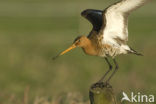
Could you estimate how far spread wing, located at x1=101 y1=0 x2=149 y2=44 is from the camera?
8406 mm

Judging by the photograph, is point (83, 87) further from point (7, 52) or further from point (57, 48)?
point (57, 48)

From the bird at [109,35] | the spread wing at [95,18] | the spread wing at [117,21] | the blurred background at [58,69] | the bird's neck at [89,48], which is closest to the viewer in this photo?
the spread wing at [117,21]

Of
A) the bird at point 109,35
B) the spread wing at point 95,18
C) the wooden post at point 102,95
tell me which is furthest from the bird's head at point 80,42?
the wooden post at point 102,95

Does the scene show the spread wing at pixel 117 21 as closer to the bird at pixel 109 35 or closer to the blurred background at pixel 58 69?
the bird at pixel 109 35

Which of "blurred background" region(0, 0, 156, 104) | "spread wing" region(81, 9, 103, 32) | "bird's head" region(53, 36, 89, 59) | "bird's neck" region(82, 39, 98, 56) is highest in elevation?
"spread wing" region(81, 9, 103, 32)

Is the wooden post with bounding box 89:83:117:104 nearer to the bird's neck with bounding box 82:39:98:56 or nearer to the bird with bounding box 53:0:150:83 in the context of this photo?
the bird with bounding box 53:0:150:83

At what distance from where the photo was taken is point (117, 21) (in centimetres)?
873

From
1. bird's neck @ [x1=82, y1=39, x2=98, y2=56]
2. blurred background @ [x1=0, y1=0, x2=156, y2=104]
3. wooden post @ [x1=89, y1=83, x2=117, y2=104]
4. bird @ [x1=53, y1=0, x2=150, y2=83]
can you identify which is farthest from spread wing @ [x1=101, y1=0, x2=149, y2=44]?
blurred background @ [x1=0, y1=0, x2=156, y2=104]

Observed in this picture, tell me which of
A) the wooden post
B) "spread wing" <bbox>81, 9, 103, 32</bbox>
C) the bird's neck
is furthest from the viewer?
"spread wing" <bbox>81, 9, 103, 32</bbox>

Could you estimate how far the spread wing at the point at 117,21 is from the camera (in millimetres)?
8406

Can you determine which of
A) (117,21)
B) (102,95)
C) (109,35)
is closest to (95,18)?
(109,35)

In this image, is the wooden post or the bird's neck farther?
the bird's neck

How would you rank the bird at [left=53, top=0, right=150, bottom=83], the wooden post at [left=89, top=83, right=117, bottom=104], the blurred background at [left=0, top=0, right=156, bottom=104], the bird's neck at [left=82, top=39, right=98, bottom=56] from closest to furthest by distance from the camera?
1. the wooden post at [left=89, top=83, right=117, bottom=104]
2. the bird at [left=53, top=0, right=150, bottom=83]
3. the bird's neck at [left=82, top=39, right=98, bottom=56]
4. the blurred background at [left=0, top=0, right=156, bottom=104]

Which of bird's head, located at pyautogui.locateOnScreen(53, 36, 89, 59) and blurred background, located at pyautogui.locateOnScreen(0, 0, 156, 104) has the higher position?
bird's head, located at pyautogui.locateOnScreen(53, 36, 89, 59)
